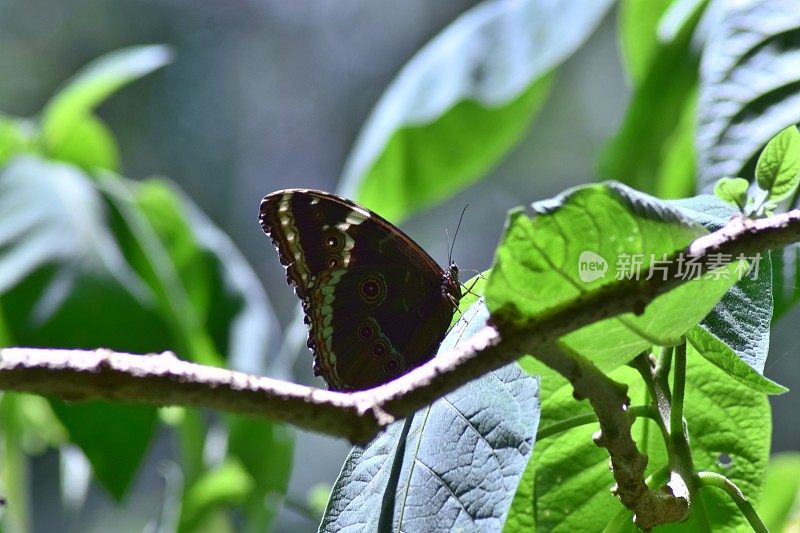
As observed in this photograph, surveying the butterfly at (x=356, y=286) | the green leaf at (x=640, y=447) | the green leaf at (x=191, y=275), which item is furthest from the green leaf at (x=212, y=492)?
the green leaf at (x=640, y=447)

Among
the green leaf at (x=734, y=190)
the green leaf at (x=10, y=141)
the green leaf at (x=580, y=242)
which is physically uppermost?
the green leaf at (x=10, y=141)

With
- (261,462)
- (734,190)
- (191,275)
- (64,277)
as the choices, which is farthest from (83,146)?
(734,190)

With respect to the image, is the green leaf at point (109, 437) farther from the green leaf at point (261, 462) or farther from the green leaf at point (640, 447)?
the green leaf at point (640, 447)

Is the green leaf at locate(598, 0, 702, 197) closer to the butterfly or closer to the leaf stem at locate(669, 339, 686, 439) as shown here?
the butterfly

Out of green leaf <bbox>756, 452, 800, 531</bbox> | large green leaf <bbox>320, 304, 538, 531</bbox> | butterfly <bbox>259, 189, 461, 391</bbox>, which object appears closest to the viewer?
large green leaf <bbox>320, 304, 538, 531</bbox>

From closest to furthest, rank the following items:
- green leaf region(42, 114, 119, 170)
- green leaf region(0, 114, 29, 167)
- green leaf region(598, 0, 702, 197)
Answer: green leaf region(598, 0, 702, 197)
green leaf region(0, 114, 29, 167)
green leaf region(42, 114, 119, 170)

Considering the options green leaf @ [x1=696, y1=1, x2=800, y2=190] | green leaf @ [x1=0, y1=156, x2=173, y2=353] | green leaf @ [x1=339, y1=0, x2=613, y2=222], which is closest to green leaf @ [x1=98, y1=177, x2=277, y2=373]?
green leaf @ [x1=0, y1=156, x2=173, y2=353]

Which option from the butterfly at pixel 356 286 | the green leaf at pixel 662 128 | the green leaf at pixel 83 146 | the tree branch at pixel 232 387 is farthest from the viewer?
the green leaf at pixel 83 146
